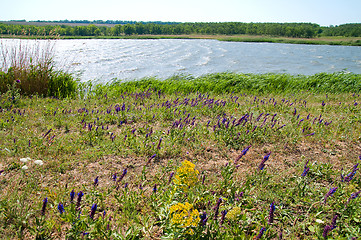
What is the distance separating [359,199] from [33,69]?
37.4ft

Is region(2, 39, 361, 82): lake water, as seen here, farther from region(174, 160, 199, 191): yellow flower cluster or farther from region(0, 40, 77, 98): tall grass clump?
region(174, 160, 199, 191): yellow flower cluster

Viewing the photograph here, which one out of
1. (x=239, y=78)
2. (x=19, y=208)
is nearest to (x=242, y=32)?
(x=239, y=78)

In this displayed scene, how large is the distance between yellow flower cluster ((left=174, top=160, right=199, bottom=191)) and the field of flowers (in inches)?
0.6

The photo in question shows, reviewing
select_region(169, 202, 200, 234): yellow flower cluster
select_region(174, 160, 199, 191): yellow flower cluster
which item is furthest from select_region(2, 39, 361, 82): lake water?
select_region(169, 202, 200, 234): yellow flower cluster

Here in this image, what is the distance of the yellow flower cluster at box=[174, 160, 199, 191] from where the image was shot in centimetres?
303

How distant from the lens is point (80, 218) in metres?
2.79

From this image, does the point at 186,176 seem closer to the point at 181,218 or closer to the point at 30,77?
the point at 181,218

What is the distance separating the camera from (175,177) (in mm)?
3064

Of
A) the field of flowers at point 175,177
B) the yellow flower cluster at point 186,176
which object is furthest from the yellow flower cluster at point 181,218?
the yellow flower cluster at point 186,176

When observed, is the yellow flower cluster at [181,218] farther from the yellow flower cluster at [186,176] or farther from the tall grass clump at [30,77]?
the tall grass clump at [30,77]

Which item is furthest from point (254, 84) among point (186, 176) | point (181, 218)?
point (181, 218)

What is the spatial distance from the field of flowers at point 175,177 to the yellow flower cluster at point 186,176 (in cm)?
1

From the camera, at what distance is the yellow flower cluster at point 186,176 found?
3.03 metres

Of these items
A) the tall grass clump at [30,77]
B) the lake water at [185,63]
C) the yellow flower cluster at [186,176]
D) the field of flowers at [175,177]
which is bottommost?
the field of flowers at [175,177]
